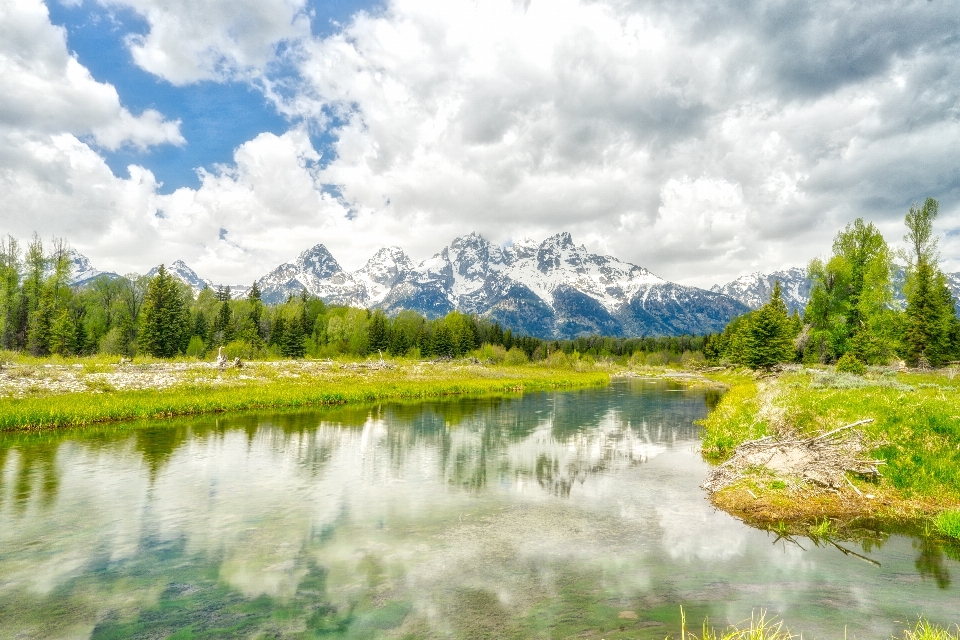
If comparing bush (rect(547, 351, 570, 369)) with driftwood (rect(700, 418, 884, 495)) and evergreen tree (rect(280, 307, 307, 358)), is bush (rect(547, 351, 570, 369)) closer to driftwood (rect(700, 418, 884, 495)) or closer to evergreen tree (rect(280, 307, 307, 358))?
evergreen tree (rect(280, 307, 307, 358))

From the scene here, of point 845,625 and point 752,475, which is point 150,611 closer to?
point 845,625

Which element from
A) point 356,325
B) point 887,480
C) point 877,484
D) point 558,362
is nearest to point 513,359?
point 558,362

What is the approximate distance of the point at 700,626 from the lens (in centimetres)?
793

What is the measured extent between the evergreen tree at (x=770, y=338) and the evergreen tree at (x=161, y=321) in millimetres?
97895

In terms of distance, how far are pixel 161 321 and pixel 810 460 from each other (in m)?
92.2

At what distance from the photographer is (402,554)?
1119 cm

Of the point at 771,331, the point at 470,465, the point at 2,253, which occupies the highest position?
the point at 2,253

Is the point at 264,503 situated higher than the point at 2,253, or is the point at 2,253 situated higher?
the point at 2,253

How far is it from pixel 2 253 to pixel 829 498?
394 ft

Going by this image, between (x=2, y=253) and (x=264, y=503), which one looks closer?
(x=264, y=503)

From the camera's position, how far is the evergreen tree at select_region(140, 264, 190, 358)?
254ft

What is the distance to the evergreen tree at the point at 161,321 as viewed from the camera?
77.6 m

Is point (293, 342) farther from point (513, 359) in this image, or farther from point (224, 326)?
point (513, 359)

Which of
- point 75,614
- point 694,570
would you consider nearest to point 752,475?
point 694,570
